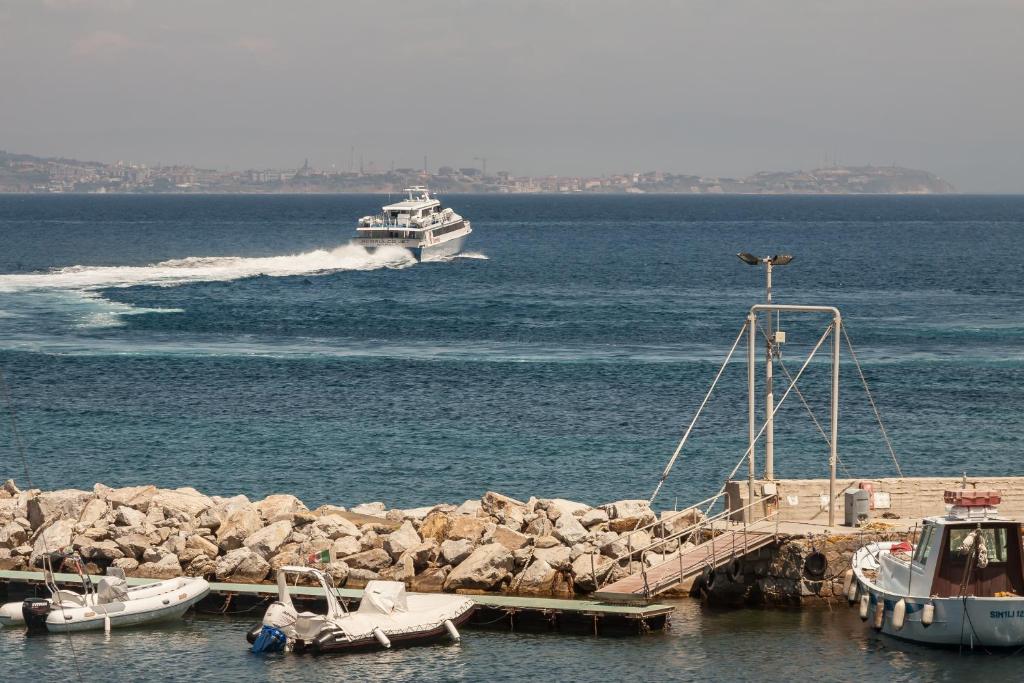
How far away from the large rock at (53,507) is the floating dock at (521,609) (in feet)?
11.3

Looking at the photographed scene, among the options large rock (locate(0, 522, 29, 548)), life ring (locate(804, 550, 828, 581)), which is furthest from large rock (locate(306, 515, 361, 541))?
life ring (locate(804, 550, 828, 581))

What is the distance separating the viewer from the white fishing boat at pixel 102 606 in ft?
106

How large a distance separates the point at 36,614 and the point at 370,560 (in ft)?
24.4

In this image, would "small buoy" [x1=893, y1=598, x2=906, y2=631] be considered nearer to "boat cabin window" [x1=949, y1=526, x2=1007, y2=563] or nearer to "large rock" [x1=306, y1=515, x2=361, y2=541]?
"boat cabin window" [x1=949, y1=526, x2=1007, y2=563]

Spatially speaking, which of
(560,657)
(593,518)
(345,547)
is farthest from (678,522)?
(345,547)

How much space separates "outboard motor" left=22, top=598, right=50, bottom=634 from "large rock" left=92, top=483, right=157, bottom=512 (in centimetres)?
602

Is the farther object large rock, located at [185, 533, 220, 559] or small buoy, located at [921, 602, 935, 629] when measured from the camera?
large rock, located at [185, 533, 220, 559]

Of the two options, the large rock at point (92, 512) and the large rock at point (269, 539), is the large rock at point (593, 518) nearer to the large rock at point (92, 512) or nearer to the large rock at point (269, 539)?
the large rock at point (269, 539)

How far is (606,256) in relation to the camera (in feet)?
498

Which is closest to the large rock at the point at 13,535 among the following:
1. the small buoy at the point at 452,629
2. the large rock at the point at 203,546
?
the large rock at the point at 203,546

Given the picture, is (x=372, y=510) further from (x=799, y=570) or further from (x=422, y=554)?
(x=799, y=570)

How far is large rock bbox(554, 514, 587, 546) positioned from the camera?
35688 millimetres

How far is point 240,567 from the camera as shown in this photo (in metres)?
35.2

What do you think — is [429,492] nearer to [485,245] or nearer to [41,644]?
[41,644]
